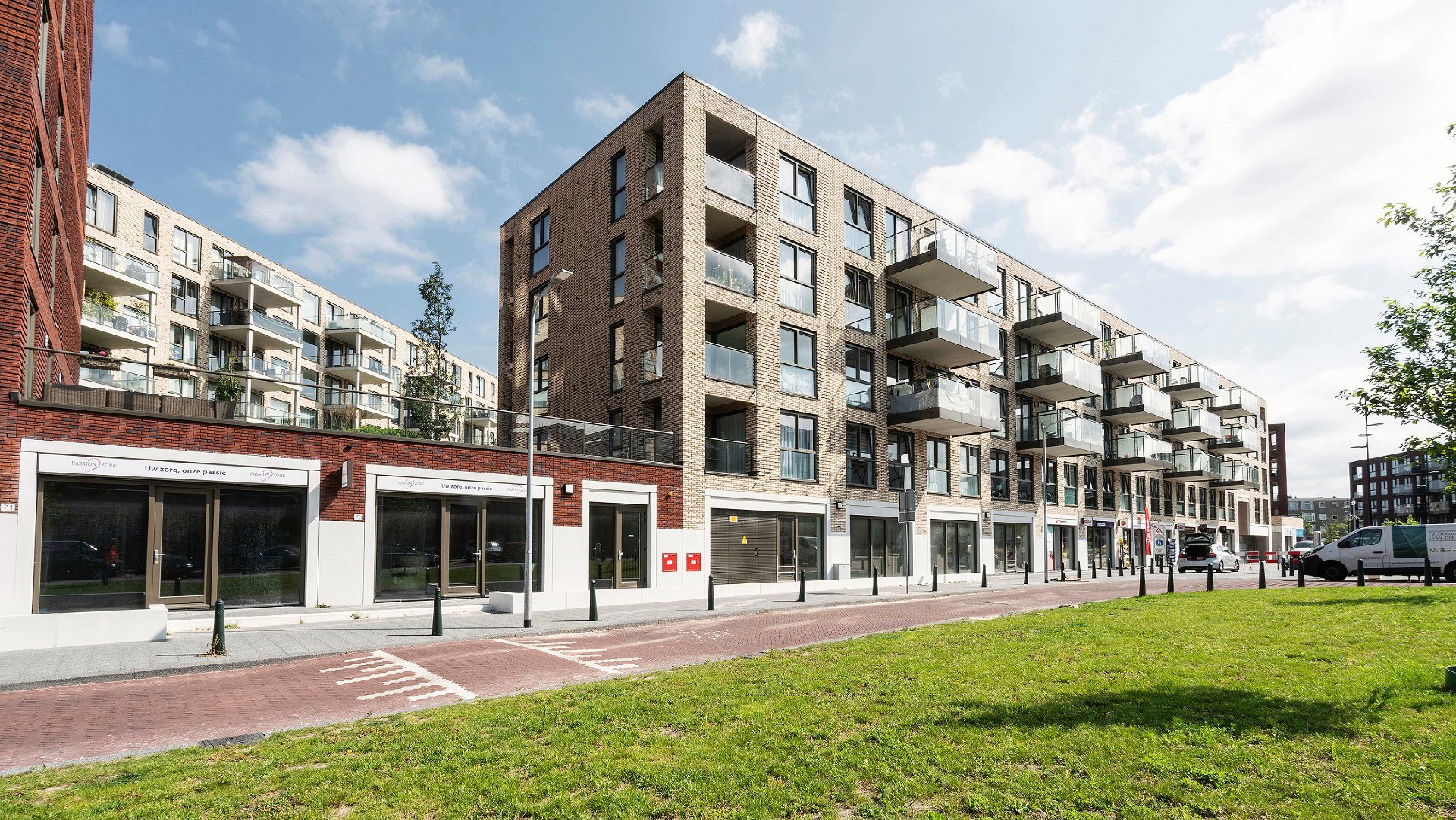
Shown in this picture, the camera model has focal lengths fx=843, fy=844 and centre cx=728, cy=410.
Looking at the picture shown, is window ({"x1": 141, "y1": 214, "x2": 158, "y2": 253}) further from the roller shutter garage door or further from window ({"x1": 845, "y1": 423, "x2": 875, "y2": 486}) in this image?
window ({"x1": 845, "y1": 423, "x2": 875, "y2": 486})

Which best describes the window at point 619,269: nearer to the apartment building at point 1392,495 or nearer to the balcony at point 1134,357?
the balcony at point 1134,357

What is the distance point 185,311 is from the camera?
147 ft

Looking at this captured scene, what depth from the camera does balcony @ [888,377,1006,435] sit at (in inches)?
1203

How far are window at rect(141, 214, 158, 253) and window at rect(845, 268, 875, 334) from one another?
3550 cm

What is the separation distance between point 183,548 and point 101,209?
3223 centimetres

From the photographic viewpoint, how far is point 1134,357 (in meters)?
49.0

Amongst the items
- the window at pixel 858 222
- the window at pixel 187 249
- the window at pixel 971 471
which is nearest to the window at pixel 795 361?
the window at pixel 858 222

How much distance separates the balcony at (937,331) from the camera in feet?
102

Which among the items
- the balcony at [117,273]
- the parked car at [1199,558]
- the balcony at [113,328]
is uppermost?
the balcony at [117,273]

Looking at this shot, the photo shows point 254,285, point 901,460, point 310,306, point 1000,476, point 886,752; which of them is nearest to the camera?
point 886,752

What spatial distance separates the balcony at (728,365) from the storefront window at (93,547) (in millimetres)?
14675

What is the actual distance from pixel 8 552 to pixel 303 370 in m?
45.4

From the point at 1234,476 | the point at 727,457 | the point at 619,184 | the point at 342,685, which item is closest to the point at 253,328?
the point at 619,184

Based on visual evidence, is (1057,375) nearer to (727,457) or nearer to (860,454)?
(860,454)
